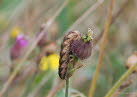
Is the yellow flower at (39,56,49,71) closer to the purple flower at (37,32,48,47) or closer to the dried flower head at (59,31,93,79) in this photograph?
the purple flower at (37,32,48,47)

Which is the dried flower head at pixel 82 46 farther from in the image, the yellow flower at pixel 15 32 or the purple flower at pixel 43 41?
the yellow flower at pixel 15 32

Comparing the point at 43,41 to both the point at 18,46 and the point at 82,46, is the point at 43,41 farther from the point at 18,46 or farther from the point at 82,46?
the point at 82,46

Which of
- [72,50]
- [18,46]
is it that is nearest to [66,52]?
[72,50]

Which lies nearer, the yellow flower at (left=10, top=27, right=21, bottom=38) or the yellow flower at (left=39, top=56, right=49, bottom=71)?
the yellow flower at (left=39, top=56, right=49, bottom=71)

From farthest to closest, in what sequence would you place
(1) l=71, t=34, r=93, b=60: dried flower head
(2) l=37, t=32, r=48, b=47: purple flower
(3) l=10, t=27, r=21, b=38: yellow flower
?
(3) l=10, t=27, r=21, b=38: yellow flower < (2) l=37, t=32, r=48, b=47: purple flower < (1) l=71, t=34, r=93, b=60: dried flower head

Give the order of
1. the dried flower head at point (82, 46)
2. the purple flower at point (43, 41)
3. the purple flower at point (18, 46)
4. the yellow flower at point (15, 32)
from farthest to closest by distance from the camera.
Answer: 1. the yellow flower at point (15, 32)
2. the purple flower at point (18, 46)
3. the purple flower at point (43, 41)
4. the dried flower head at point (82, 46)

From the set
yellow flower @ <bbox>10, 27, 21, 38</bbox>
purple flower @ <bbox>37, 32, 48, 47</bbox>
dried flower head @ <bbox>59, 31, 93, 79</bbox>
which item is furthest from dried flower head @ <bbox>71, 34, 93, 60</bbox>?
yellow flower @ <bbox>10, 27, 21, 38</bbox>

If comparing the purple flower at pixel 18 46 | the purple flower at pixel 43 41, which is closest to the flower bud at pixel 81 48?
the purple flower at pixel 43 41

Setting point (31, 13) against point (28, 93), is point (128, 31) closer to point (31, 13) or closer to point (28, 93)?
point (31, 13)

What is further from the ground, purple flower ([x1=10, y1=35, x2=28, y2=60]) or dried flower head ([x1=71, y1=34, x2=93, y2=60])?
purple flower ([x1=10, y1=35, x2=28, y2=60])
